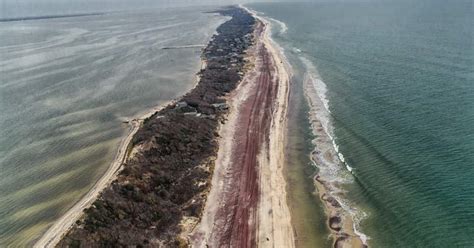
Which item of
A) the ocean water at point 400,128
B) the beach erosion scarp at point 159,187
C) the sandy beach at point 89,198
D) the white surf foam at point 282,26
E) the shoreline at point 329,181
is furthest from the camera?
the white surf foam at point 282,26

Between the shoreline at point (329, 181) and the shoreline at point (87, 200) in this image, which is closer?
the shoreline at point (87, 200)

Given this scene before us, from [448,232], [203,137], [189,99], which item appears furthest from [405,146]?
[189,99]

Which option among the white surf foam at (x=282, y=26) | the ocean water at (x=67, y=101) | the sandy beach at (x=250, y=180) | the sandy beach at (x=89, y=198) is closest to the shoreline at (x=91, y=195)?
the sandy beach at (x=89, y=198)

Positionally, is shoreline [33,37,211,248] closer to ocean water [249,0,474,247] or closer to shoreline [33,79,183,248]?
shoreline [33,79,183,248]

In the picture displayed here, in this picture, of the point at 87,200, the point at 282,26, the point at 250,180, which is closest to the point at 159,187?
the point at 87,200

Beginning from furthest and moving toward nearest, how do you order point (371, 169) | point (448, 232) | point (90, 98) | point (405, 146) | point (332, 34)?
point (332, 34) → point (90, 98) → point (405, 146) → point (371, 169) → point (448, 232)

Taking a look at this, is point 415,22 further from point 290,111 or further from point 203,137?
point 203,137

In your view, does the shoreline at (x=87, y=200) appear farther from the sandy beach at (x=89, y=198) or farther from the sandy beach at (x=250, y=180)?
the sandy beach at (x=250, y=180)
